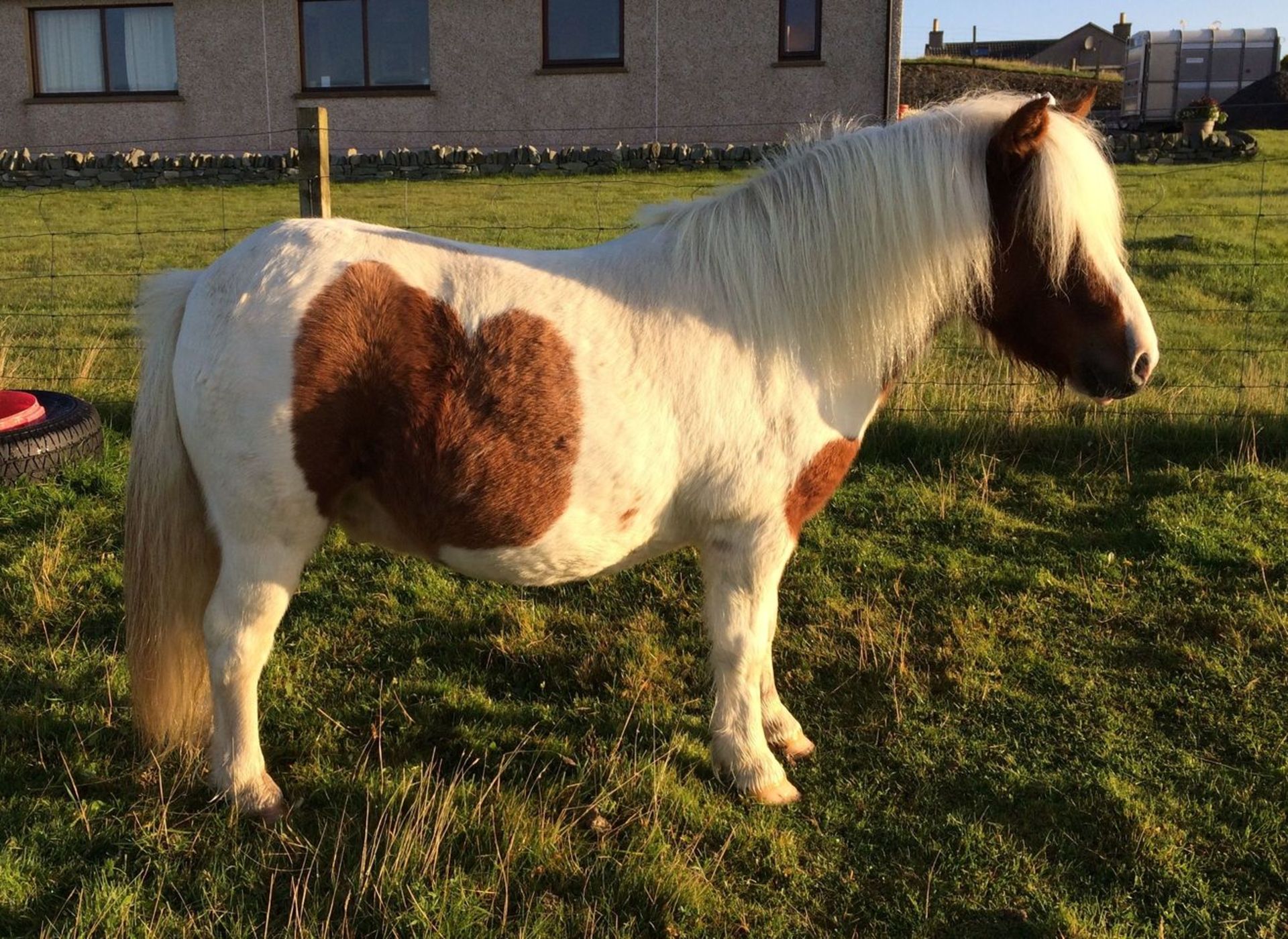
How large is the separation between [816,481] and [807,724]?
0.98m

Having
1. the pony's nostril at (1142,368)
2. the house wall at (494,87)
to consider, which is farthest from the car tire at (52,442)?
the house wall at (494,87)

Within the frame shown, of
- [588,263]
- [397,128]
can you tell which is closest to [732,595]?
[588,263]

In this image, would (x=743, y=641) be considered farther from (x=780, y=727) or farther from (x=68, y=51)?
(x=68, y=51)

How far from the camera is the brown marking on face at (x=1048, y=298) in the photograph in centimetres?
255

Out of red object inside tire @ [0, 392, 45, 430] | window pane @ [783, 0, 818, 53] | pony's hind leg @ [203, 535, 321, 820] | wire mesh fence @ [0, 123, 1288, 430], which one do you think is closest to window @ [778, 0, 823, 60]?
window pane @ [783, 0, 818, 53]

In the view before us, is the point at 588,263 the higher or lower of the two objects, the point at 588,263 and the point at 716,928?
the higher

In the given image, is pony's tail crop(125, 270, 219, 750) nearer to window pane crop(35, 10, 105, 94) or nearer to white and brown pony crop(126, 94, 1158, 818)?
white and brown pony crop(126, 94, 1158, 818)

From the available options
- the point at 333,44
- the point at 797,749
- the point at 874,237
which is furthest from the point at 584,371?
the point at 333,44

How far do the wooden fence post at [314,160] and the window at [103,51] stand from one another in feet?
47.0

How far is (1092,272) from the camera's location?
2.55 meters

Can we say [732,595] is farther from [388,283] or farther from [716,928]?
[388,283]

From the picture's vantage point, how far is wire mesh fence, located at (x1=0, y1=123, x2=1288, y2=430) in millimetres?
5625

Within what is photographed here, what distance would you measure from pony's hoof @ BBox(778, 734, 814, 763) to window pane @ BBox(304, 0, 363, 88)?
16576 mm

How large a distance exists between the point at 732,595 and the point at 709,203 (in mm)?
1154
